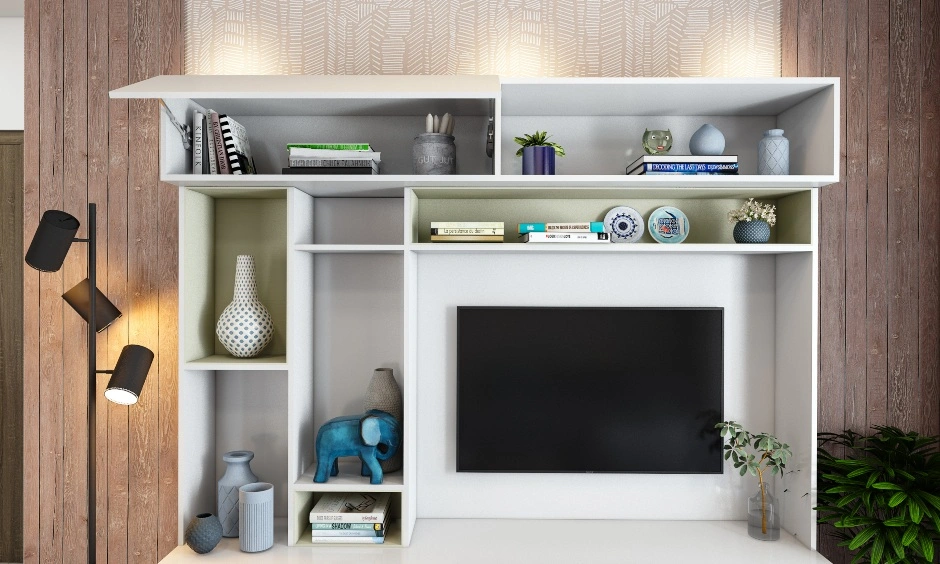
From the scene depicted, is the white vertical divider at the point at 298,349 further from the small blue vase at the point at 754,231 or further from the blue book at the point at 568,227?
the small blue vase at the point at 754,231

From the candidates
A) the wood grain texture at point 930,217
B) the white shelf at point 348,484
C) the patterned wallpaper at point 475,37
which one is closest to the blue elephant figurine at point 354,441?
the white shelf at point 348,484

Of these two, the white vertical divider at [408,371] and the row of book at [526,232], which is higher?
the row of book at [526,232]

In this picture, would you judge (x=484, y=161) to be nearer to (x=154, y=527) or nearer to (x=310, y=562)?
(x=310, y=562)

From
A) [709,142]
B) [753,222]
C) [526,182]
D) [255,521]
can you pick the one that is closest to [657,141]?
[709,142]

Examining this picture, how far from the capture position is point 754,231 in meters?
2.09

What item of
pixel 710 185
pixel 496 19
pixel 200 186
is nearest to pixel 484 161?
pixel 496 19

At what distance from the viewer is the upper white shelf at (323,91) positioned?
1.76 m

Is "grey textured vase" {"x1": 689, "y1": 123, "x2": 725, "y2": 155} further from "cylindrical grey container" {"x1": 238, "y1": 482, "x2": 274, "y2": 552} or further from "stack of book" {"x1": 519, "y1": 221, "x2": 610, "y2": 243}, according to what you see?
"cylindrical grey container" {"x1": 238, "y1": 482, "x2": 274, "y2": 552}

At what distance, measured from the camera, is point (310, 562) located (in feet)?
6.28

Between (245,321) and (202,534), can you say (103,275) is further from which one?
(202,534)

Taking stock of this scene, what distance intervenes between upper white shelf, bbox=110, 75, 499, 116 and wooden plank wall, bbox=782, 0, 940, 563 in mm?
1244

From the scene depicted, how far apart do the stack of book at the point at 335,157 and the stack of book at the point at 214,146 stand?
18 centimetres

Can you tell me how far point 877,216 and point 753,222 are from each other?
551 mm

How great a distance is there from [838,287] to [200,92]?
218 cm
